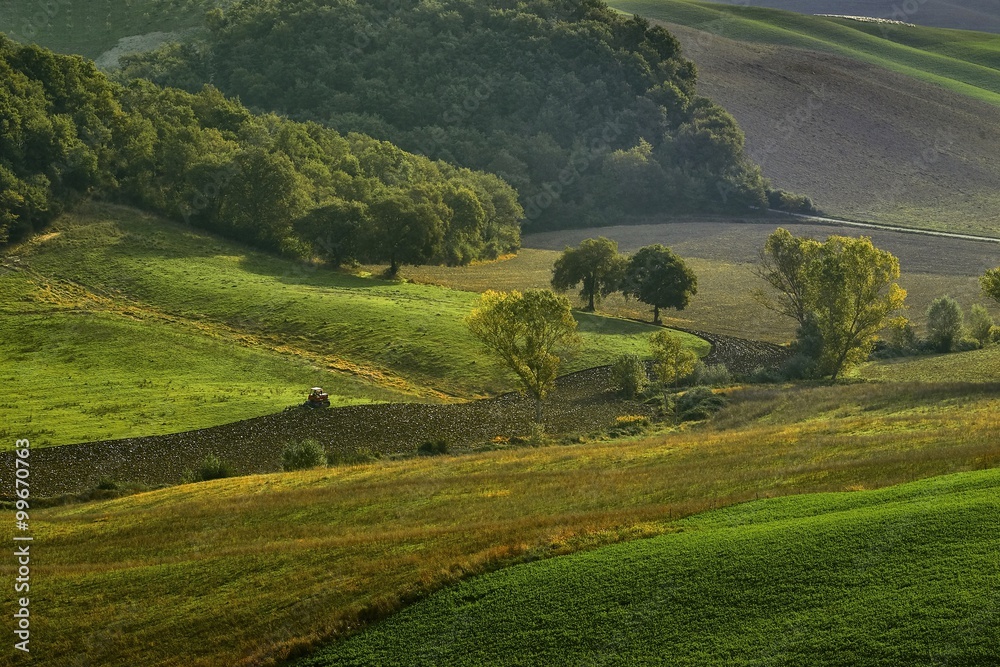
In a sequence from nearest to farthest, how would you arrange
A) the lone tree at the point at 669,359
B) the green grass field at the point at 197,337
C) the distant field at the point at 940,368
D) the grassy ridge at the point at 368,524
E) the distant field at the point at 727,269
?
the grassy ridge at the point at 368,524, the green grass field at the point at 197,337, the distant field at the point at 940,368, the lone tree at the point at 669,359, the distant field at the point at 727,269

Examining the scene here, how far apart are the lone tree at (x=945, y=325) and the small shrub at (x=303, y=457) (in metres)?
59.4

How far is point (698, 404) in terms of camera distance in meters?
66.5

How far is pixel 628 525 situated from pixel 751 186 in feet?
502

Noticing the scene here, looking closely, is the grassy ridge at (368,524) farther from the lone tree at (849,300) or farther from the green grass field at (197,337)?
the lone tree at (849,300)

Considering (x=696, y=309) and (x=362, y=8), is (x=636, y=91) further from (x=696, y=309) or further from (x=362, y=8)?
(x=696, y=309)

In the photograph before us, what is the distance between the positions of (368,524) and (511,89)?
159 m

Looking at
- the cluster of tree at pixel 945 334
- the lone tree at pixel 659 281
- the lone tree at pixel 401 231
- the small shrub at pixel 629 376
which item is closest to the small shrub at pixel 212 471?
the small shrub at pixel 629 376

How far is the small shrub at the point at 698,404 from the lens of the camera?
63875mm

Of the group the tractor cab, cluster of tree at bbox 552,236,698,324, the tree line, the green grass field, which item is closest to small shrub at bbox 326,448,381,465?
the tractor cab

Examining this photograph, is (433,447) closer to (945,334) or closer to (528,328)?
(528,328)

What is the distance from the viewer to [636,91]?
18825 centimetres

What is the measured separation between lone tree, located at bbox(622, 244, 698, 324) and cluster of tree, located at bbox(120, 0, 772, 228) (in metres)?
67.3

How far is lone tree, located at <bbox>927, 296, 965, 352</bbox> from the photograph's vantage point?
287 ft

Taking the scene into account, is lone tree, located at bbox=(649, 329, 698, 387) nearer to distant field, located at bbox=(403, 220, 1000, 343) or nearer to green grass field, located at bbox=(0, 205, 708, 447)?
green grass field, located at bbox=(0, 205, 708, 447)
